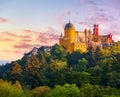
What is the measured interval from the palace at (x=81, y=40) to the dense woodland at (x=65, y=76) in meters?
3.32

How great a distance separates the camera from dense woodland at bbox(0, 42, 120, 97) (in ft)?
164

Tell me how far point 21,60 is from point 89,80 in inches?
1174

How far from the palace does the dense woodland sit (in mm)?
3321

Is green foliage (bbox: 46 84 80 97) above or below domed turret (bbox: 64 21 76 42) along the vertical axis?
below

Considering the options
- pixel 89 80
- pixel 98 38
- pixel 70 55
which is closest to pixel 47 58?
pixel 70 55

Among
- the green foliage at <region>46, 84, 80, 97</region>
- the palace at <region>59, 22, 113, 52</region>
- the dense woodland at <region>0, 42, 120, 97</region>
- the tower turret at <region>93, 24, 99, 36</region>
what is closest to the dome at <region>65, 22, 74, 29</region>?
the palace at <region>59, 22, 113, 52</region>

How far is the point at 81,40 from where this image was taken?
306 ft

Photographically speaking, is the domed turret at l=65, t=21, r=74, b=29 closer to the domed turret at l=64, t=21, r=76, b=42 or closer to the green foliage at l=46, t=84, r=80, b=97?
the domed turret at l=64, t=21, r=76, b=42

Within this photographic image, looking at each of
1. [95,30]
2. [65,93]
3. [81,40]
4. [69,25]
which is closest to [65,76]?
[65,93]

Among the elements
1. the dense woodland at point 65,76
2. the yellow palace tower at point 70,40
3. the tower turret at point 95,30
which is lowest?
the dense woodland at point 65,76

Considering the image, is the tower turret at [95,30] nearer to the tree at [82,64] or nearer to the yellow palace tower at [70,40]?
the yellow palace tower at [70,40]

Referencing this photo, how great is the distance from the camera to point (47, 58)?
8412 cm

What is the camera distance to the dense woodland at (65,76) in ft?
164

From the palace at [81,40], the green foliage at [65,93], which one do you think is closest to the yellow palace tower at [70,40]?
the palace at [81,40]
